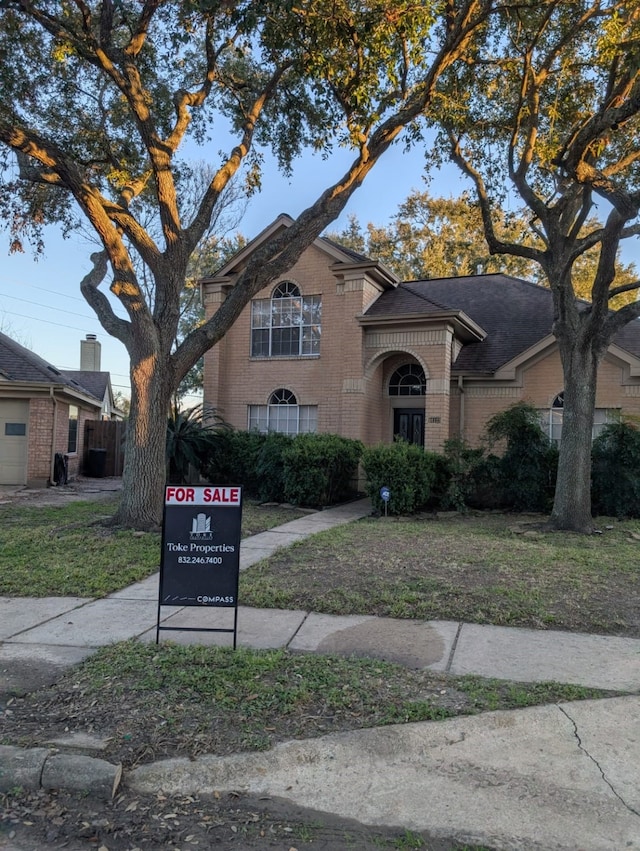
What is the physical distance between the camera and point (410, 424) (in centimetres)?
1805

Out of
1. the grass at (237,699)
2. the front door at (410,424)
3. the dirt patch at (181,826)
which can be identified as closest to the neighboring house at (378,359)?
the front door at (410,424)

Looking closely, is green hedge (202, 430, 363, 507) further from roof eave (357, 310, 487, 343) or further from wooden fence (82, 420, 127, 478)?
wooden fence (82, 420, 127, 478)

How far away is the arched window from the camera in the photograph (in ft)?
58.4

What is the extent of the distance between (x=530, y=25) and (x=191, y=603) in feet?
37.9

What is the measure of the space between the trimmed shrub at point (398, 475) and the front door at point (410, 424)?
4667mm

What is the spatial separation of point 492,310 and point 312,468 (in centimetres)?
904

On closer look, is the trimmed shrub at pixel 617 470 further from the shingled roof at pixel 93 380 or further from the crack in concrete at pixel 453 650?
the shingled roof at pixel 93 380

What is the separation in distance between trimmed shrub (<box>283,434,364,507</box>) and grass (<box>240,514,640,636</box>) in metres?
2.95

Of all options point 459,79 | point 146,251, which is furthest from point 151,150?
point 459,79

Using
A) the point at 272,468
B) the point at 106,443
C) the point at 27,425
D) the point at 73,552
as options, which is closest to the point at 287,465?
the point at 272,468

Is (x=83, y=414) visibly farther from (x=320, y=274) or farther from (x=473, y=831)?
(x=473, y=831)

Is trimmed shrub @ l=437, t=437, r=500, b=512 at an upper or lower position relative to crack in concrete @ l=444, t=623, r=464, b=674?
upper

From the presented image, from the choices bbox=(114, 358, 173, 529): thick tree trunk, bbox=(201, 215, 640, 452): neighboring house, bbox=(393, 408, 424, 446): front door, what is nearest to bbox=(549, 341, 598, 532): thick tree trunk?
bbox=(201, 215, 640, 452): neighboring house

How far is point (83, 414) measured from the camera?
23.7m
